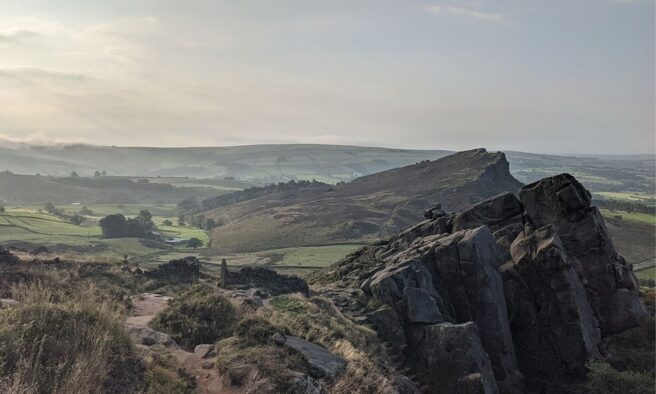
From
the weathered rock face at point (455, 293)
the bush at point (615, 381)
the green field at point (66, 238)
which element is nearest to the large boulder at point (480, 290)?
the weathered rock face at point (455, 293)

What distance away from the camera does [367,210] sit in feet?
525

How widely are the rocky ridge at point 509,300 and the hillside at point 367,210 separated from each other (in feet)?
326

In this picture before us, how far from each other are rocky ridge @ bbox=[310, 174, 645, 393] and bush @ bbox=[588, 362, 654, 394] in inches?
32.0

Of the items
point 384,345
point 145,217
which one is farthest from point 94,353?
point 145,217

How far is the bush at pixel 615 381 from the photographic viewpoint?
2103cm

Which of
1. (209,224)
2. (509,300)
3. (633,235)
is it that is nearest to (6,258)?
(509,300)

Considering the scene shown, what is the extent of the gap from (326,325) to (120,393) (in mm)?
11672

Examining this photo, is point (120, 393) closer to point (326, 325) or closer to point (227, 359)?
point (227, 359)

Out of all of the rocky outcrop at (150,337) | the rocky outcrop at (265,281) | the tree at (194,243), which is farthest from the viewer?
the tree at (194,243)

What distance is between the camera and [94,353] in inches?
370

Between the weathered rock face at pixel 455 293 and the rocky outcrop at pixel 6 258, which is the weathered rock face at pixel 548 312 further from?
A: the rocky outcrop at pixel 6 258

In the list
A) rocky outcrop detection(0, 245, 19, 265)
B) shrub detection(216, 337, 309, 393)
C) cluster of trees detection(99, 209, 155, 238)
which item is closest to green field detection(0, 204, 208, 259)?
cluster of trees detection(99, 209, 155, 238)

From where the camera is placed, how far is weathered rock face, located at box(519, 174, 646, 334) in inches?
1053

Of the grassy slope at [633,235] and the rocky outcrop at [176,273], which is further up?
the rocky outcrop at [176,273]
